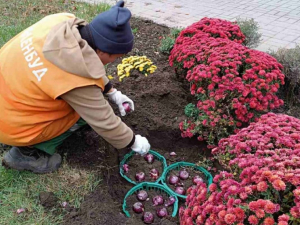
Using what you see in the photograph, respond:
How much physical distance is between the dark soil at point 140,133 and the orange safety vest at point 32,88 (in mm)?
394

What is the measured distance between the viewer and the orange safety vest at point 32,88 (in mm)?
2260

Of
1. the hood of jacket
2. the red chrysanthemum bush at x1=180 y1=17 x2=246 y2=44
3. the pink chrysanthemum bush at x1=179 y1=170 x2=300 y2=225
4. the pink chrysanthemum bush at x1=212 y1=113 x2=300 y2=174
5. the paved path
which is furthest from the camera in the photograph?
the paved path

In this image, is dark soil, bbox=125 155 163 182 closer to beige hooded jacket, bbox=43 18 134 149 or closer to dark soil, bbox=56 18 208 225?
dark soil, bbox=56 18 208 225

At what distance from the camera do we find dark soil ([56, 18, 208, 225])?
2512 mm

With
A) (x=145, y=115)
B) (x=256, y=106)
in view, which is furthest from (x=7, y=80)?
(x=256, y=106)

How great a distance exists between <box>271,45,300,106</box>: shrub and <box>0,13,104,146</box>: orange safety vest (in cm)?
215

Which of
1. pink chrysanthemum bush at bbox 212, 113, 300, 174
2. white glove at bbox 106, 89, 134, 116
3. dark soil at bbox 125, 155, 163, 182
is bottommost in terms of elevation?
dark soil at bbox 125, 155, 163, 182

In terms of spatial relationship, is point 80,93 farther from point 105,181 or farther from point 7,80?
point 105,181

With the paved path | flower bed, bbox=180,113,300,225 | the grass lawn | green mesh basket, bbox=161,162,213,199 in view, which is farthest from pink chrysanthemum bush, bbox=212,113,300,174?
the paved path

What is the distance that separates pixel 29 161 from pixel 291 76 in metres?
2.64

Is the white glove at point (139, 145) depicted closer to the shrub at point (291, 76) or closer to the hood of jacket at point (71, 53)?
the hood of jacket at point (71, 53)

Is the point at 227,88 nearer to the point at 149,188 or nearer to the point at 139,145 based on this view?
the point at 139,145

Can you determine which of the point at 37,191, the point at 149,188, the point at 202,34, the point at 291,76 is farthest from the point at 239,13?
the point at 37,191

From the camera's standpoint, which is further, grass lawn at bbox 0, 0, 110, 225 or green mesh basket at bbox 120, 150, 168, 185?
green mesh basket at bbox 120, 150, 168, 185
